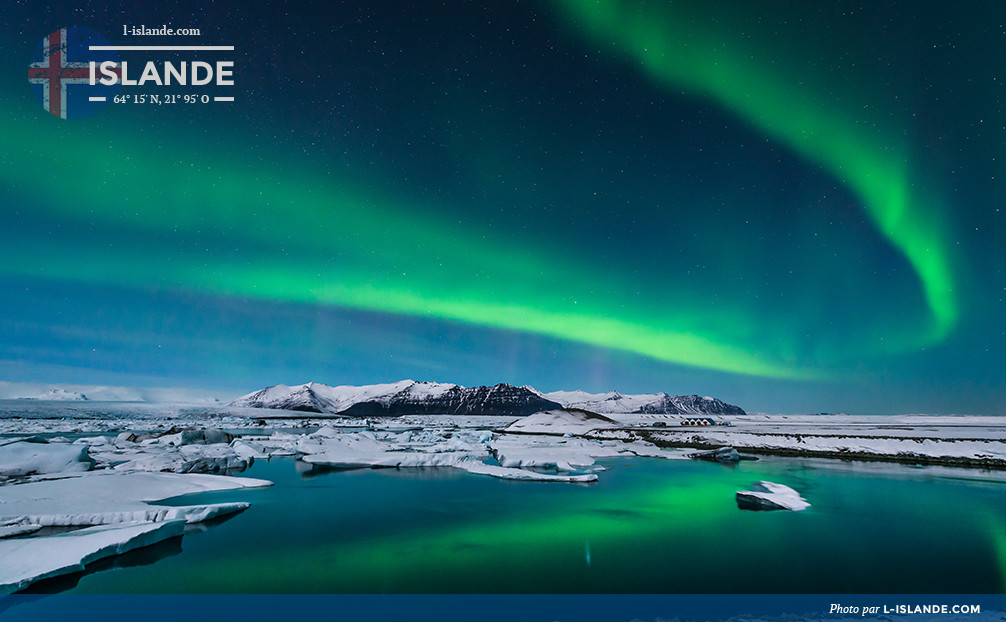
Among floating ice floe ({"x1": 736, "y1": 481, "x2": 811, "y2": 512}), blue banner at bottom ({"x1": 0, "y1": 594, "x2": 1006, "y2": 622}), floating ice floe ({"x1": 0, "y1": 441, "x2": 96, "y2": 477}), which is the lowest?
floating ice floe ({"x1": 736, "y1": 481, "x2": 811, "y2": 512})

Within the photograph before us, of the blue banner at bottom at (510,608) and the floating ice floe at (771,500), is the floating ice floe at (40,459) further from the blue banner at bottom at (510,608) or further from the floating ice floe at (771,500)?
the floating ice floe at (771,500)

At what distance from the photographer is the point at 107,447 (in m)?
28.1

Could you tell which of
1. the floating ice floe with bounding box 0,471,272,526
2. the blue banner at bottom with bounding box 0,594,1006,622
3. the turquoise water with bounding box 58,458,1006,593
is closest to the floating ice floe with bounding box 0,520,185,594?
the blue banner at bottom with bounding box 0,594,1006,622

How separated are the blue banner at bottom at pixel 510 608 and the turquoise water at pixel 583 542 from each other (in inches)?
16.5

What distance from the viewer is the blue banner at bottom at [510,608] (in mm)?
7602

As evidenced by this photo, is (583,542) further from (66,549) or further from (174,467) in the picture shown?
(174,467)

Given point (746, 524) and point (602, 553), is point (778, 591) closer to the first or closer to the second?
point (602, 553)

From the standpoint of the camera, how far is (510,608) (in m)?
8.01

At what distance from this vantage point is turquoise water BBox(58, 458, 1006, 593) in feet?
30.1

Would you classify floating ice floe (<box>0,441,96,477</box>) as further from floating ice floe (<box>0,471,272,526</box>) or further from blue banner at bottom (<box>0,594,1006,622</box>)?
blue banner at bottom (<box>0,594,1006,622</box>)

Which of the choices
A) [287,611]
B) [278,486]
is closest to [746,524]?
[287,611]

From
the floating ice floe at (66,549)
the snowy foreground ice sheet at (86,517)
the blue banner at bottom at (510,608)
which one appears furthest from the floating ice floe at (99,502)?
the blue banner at bottom at (510,608)

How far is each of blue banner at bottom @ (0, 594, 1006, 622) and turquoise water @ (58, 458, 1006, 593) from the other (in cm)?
42

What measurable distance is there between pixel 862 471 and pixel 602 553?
2109 cm
